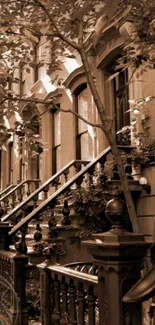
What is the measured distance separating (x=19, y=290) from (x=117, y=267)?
9.50ft

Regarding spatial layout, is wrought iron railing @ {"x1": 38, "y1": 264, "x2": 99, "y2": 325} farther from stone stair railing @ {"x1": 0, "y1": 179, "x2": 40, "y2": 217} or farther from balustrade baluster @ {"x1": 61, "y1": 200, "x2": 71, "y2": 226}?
stone stair railing @ {"x1": 0, "y1": 179, "x2": 40, "y2": 217}

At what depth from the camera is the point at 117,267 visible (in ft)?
8.89

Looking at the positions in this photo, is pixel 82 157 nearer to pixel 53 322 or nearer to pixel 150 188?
pixel 150 188

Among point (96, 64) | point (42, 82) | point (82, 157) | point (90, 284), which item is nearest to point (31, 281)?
point (90, 284)

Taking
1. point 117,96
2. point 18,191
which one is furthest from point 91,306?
point 18,191

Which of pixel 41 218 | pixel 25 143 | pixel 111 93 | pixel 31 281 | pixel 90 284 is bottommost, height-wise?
pixel 31 281

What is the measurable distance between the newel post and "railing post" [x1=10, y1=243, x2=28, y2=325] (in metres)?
2.56

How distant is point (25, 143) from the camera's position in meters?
5.45

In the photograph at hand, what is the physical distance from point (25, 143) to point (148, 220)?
3.44 meters

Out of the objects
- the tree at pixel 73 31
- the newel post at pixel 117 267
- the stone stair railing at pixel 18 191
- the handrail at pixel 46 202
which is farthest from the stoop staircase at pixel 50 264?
the stone stair railing at pixel 18 191

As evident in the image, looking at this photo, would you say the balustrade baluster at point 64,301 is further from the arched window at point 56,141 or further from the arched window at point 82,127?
the arched window at point 56,141

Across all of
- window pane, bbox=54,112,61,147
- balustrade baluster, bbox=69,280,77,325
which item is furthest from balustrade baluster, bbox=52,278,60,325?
window pane, bbox=54,112,61,147

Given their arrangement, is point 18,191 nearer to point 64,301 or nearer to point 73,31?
point 73,31

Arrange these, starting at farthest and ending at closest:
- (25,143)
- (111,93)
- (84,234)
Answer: (111,93)
(84,234)
(25,143)
